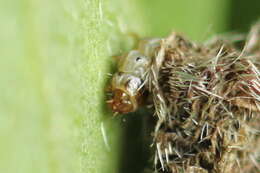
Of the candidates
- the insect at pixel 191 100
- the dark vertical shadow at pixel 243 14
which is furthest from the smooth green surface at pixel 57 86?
the dark vertical shadow at pixel 243 14

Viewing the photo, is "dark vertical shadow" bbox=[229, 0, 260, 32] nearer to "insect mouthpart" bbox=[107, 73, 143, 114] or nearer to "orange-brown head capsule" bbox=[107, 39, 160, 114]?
"orange-brown head capsule" bbox=[107, 39, 160, 114]

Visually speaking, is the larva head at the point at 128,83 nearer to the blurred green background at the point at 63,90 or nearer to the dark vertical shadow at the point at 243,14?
the blurred green background at the point at 63,90

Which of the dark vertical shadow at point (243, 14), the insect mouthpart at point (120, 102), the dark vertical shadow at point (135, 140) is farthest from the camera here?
the dark vertical shadow at point (243, 14)

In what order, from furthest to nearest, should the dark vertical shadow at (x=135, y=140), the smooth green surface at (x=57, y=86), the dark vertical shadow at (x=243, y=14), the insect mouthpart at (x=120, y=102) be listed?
1. the dark vertical shadow at (x=243, y=14)
2. the dark vertical shadow at (x=135, y=140)
3. the insect mouthpart at (x=120, y=102)
4. the smooth green surface at (x=57, y=86)

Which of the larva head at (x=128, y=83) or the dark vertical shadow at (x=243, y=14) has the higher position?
the dark vertical shadow at (x=243, y=14)

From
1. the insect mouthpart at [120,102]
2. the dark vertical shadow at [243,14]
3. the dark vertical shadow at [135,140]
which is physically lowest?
the dark vertical shadow at [135,140]

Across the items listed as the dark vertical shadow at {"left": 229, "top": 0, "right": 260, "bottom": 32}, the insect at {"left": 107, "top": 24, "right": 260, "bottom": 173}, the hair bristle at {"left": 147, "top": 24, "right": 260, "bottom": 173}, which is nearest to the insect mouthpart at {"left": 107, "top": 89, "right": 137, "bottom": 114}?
the insect at {"left": 107, "top": 24, "right": 260, "bottom": 173}

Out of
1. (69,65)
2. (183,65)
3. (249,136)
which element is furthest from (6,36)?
(249,136)

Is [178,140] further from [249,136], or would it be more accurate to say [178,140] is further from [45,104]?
[45,104]
